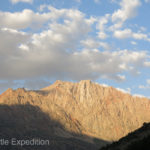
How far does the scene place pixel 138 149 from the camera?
2167 centimetres

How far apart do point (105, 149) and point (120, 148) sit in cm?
366

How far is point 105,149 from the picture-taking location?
1159 inches

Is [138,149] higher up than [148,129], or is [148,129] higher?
[148,129]

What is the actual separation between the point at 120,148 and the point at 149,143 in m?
5.00

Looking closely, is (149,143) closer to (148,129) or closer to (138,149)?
(138,149)

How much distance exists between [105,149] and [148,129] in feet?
15.3

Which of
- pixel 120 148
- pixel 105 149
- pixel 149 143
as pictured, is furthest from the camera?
pixel 105 149

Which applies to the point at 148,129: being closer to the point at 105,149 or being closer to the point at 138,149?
the point at 105,149

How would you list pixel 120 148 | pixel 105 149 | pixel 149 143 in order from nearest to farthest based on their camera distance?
1. pixel 149 143
2. pixel 120 148
3. pixel 105 149

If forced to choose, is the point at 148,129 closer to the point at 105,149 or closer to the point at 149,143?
the point at 105,149

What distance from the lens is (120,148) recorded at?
26.0 meters

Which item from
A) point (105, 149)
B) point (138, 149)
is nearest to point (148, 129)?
point (105, 149)

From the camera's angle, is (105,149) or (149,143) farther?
(105,149)

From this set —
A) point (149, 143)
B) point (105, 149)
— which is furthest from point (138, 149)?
point (105, 149)
